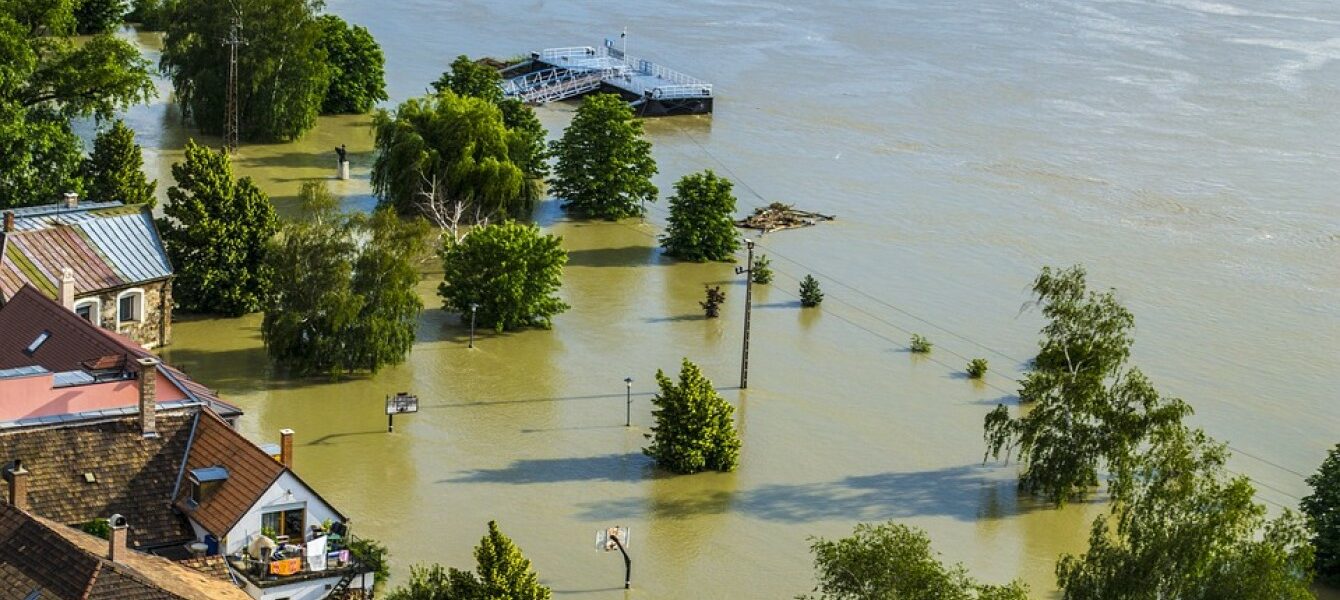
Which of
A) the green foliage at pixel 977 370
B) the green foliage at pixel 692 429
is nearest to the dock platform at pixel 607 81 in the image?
the green foliage at pixel 977 370

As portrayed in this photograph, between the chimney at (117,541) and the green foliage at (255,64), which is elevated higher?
the green foliage at (255,64)

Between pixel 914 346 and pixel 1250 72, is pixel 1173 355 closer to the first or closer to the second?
pixel 914 346

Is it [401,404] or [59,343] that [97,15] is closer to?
[401,404]

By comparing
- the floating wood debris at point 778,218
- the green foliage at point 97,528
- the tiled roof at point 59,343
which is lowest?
the green foliage at point 97,528

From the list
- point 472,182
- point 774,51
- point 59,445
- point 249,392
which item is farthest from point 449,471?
point 774,51

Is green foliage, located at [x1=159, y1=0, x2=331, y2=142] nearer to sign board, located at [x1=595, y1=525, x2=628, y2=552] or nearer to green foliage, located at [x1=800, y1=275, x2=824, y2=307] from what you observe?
green foliage, located at [x1=800, y1=275, x2=824, y2=307]

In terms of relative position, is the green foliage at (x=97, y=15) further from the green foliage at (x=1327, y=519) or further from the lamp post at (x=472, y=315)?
the green foliage at (x=1327, y=519)

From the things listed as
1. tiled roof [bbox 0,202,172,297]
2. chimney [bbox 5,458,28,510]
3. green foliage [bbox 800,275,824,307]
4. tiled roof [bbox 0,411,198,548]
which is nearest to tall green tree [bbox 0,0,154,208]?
tiled roof [bbox 0,202,172,297]
